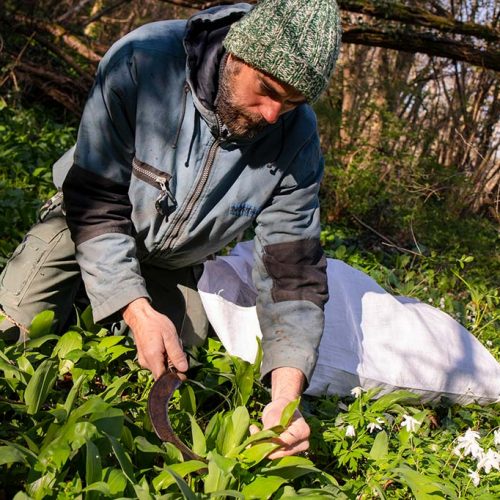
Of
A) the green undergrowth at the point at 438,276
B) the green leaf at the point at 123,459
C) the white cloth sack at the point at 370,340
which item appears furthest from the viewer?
the green undergrowth at the point at 438,276

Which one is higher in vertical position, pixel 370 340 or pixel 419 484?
pixel 419 484

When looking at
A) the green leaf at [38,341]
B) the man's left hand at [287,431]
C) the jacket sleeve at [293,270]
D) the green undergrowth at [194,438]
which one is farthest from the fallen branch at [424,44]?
the man's left hand at [287,431]

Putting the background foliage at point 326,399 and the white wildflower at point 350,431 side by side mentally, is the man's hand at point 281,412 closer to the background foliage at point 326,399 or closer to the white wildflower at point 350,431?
the background foliage at point 326,399

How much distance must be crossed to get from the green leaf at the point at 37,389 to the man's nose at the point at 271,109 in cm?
108

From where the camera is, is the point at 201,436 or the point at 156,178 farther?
the point at 156,178

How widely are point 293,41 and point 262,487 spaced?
1.35 m

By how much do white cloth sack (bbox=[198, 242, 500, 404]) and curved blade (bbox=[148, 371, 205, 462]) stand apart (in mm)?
979

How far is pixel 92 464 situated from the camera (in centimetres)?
189

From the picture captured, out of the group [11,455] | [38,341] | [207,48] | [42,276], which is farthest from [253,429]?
[207,48]

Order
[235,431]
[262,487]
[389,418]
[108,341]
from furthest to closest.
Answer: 1. [389,418]
2. [108,341]
3. [235,431]
4. [262,487]

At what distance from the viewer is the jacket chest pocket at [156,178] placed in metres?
2.72

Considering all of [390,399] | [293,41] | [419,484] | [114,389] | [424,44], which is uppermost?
[293,41]

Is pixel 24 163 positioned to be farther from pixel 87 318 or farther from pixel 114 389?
pixel 114 389

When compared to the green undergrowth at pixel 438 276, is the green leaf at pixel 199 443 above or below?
above
